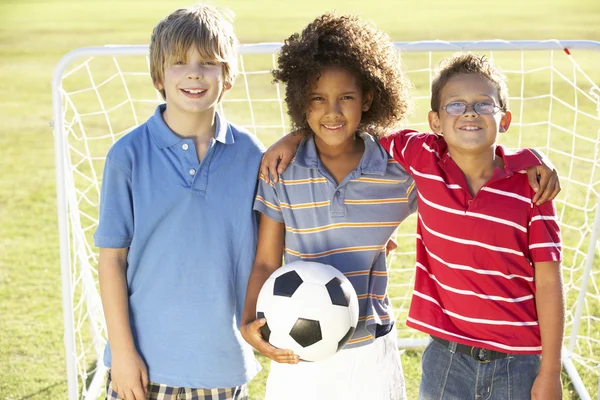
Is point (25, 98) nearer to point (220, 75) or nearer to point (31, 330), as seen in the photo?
point (31, 330)

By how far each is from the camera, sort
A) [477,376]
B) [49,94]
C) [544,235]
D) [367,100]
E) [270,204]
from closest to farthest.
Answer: [544,235]
[477,376]
[270,204]
[367,100]
[49,94]

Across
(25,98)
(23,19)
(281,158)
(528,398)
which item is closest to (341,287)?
(281,158)

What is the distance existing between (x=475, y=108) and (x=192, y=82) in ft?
2.68

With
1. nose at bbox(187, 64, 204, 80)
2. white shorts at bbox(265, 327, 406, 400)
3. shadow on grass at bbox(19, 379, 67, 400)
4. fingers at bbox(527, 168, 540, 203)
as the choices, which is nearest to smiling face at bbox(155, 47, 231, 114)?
nose at bbox(187, 64, 204, 80)

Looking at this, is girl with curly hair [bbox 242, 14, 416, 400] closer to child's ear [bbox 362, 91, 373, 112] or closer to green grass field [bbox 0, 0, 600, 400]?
child's ear [bbox 362, 91, 373, 112]

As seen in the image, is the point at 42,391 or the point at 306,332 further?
the point at 42,391

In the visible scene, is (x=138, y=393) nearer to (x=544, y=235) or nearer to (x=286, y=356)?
(x=286, y=356)

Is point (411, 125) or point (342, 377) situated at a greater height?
point (411, 125)

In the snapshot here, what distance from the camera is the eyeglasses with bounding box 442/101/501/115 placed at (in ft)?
7.25

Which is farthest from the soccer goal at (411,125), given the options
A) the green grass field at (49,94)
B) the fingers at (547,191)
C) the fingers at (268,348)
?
the fingers at (268,348)

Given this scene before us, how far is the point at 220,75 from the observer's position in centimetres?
233

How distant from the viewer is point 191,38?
2.28 meters

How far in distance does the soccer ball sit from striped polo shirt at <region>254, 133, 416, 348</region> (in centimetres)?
13

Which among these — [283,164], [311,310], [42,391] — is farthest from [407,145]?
[42,391]
